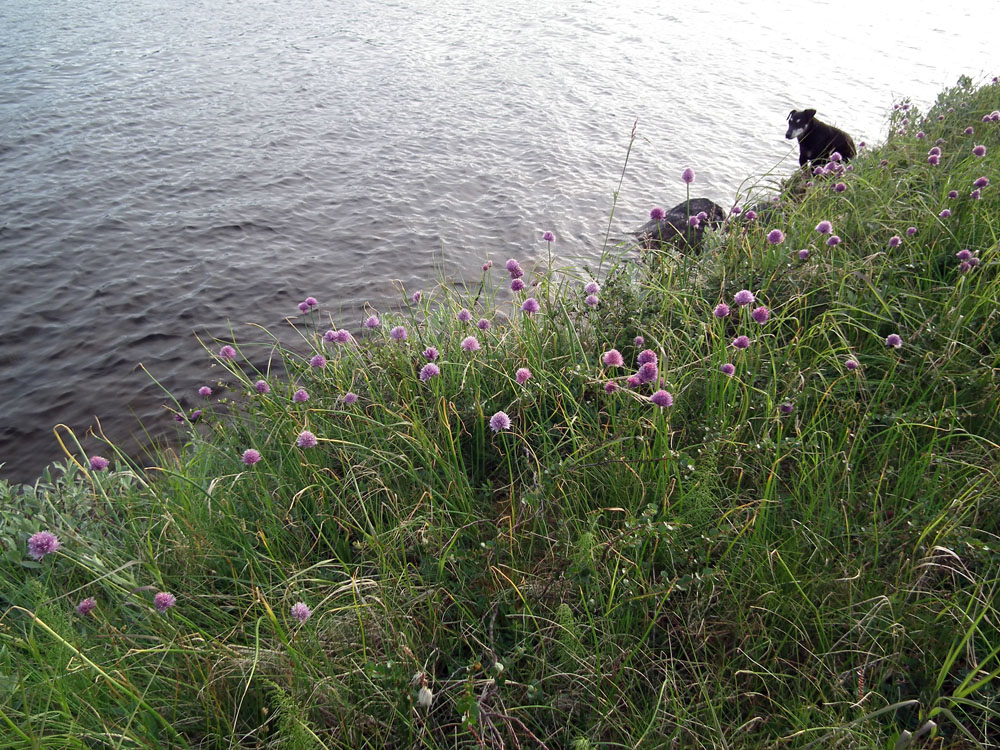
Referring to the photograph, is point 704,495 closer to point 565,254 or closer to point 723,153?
point 565,254

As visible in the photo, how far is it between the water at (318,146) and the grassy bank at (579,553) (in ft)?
8.91

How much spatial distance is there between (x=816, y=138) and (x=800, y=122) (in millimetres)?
253

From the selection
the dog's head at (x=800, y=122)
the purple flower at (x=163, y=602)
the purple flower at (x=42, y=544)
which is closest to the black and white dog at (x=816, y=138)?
the dog's head at (x=800, y=122)

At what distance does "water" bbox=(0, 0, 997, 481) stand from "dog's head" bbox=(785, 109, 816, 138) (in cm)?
91

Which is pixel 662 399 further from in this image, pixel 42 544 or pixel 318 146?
pixel 318 146

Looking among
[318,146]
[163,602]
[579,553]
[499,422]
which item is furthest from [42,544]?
[318,146]

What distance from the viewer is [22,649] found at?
239 cm

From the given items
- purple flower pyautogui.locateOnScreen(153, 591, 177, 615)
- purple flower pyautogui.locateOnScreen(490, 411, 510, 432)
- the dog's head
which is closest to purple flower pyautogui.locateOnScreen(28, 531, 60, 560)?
purple flower pyautogui.locateOnScreen(153, 591, 177, 615)

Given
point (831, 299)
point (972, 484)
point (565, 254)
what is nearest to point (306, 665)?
point (972, 484)

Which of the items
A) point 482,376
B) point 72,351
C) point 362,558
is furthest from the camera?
point 72,351

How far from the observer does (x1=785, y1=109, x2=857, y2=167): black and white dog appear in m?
6.81

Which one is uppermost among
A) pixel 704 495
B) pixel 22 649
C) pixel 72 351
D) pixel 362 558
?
pixel 704 495

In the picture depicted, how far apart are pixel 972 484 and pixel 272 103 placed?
11.5 metres

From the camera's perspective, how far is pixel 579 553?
222cm
